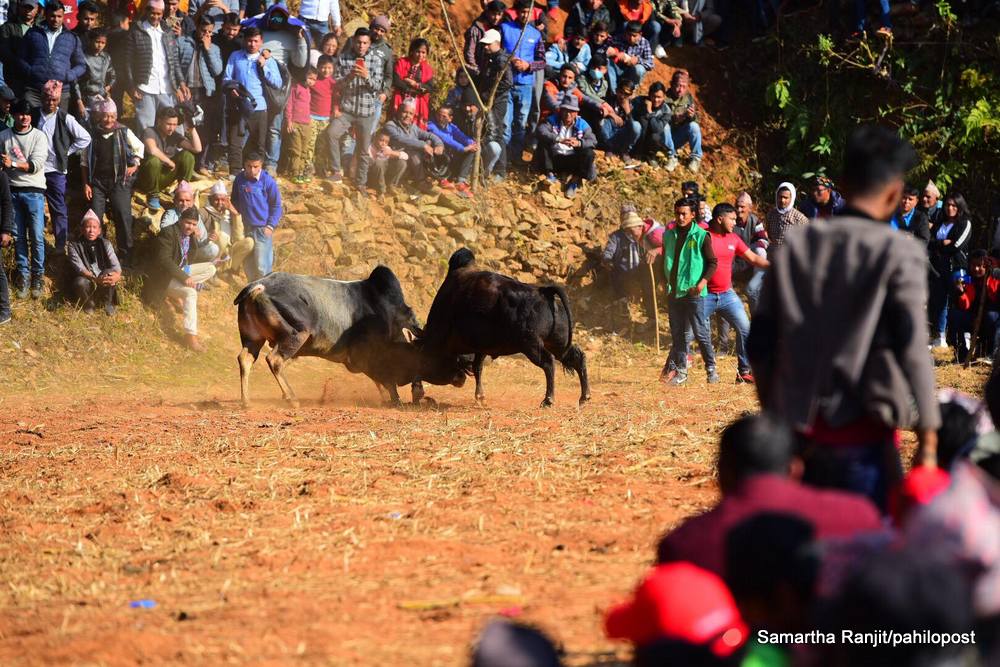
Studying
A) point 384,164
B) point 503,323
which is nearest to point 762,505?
point 503,323

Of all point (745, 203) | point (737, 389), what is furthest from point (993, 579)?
point (745, 203)

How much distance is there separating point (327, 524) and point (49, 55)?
9.68 metres

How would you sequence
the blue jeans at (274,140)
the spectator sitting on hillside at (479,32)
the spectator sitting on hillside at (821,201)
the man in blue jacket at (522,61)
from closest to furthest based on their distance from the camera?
1. the spectator sitting on hillside at (821,201)
2. the blue jeans at (274,140)
3. the spectator sitting on hillside at (479,32)
4. the man in blue jacket at (522,61)

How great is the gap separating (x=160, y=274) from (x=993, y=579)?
46.5 ft

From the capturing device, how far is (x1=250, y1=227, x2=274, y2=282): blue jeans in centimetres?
1686

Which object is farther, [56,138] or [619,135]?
[619,135]

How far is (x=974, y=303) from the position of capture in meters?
16.4

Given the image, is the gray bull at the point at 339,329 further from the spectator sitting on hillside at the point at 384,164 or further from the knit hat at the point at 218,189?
the spectator sitting on hillside at the point at 384,164

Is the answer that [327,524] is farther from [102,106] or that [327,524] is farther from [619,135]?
[619,135]

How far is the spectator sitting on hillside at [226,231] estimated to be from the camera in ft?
53.8

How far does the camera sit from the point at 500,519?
283 inches

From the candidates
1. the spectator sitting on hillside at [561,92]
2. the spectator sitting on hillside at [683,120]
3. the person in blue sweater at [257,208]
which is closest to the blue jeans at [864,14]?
the spectator sitting on hillside at [683,120]

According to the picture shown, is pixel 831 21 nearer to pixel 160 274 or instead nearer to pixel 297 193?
pixel 297 193

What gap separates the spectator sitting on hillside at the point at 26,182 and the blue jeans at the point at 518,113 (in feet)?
23.8
